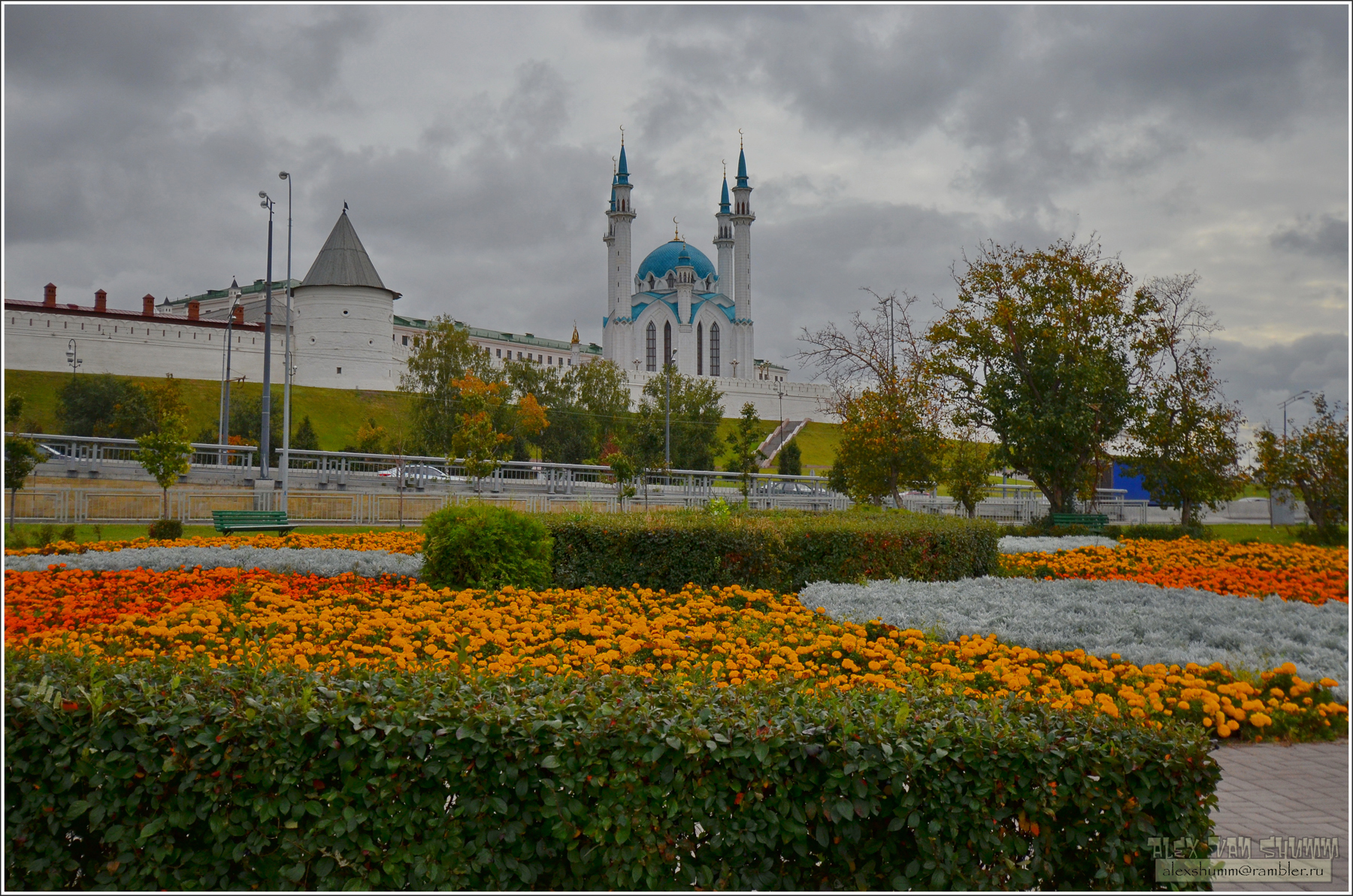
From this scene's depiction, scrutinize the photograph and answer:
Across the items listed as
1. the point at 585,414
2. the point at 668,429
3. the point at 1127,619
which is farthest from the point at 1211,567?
the point at 585,414

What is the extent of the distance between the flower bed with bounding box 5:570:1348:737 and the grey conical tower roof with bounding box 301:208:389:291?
200 feet

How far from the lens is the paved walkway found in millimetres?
3656

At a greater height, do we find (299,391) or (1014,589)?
(299,391)

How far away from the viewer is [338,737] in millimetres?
3129

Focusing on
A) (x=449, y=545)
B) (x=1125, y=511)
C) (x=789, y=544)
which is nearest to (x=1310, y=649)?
(x=789, y=544)

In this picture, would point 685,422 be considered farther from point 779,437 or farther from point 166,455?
point 166,455

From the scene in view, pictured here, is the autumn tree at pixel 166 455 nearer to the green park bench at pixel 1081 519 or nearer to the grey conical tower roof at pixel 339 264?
the green park bench at pixel 1081 519

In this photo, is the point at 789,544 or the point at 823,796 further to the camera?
the point at 789,544

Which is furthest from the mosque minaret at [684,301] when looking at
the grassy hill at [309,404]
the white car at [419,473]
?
the white car at [419,473]

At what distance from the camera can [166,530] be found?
50.2 feet

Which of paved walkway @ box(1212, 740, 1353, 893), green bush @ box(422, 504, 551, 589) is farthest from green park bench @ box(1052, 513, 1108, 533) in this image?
paved walkway @ box(1212, 740, 1353, 893)

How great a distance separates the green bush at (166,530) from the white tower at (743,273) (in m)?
78.5

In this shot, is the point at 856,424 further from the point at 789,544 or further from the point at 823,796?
the point at 823,796

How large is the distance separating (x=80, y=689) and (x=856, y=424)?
18093 millimetres
